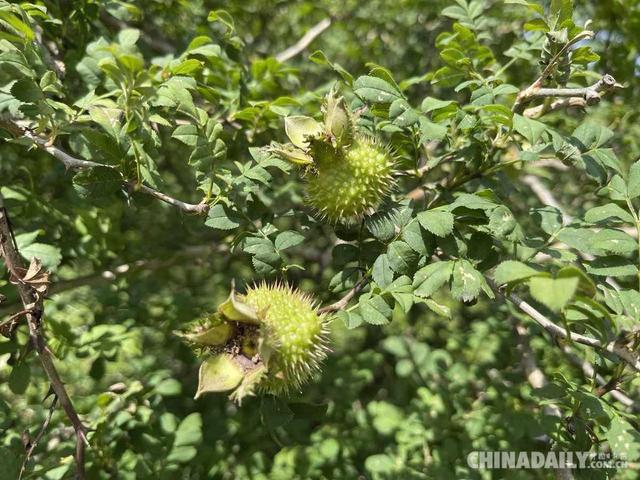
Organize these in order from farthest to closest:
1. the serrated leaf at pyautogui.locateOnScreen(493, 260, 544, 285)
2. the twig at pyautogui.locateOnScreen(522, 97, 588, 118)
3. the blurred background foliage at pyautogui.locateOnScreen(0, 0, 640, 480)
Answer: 1. the blurred background foliage at pyautogui.locateOnScreen(0, 0, 640, 480)
2. the twig at pyautogui.locateOnScreen(522, 97, 588, 118)
3. the serrated leaf at pyautogui.locateOnScreen(493, 260, 544, 285)

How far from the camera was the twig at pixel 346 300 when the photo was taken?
1775mm

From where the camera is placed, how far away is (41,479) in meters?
2.04

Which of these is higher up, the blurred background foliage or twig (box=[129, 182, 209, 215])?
twig (box=[129, 182, 209, 215])

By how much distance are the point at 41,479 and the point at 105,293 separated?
3.12ft

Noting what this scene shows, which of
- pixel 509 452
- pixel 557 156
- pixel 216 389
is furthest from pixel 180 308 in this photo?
pixel 557 156

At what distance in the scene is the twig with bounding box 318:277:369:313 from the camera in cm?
178

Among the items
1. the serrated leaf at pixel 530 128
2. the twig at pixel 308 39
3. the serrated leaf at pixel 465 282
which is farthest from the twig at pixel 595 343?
the twig at pixel 308 39

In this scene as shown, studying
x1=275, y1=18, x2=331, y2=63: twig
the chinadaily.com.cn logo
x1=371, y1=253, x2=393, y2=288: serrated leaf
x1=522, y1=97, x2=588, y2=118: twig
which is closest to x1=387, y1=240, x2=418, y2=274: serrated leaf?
x1=371, y1=253, x2=393, y2=288: serrated leaf

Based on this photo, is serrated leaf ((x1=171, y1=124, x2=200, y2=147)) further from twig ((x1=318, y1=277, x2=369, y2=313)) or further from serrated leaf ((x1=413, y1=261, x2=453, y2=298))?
serrated leaf ((x1=413, y1=261, x2=453, y2=298))

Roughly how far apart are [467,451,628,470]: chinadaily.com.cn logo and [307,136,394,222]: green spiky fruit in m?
1.11

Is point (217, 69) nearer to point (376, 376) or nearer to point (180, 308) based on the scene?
point (180, 308)

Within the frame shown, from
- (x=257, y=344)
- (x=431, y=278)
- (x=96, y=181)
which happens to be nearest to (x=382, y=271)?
(x=431, y=278)

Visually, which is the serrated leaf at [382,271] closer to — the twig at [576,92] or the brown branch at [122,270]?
the twig at [576,92]

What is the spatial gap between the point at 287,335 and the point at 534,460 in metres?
1.35
